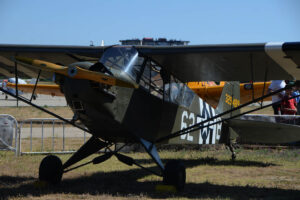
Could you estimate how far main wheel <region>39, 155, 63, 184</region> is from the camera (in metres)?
6.73

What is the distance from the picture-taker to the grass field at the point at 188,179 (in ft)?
19.9

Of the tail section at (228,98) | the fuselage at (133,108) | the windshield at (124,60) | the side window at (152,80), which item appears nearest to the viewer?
the fuselage at (133,108)

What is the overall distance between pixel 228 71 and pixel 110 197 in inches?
127

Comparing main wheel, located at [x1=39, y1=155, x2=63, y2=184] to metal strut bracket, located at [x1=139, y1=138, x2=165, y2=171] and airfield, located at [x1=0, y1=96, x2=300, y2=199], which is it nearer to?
airfield, located at [x1=0, y1=96, x2=300, y2=199]

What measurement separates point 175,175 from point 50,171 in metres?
2.01

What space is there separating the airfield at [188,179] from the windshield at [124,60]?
5.90 ft

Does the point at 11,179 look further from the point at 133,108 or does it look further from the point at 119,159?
the point at 133,108

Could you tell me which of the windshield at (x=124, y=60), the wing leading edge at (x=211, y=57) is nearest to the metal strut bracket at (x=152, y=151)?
the windshield at (x=124, y=60)

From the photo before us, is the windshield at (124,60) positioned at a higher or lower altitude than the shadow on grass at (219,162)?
higher

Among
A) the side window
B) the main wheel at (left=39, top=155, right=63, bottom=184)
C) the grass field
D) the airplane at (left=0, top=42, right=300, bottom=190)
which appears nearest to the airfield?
the grass field

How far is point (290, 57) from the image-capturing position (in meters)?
6.35

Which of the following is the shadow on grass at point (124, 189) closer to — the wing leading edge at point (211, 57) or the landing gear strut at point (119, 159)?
the landing gear strut at point (119, 159)

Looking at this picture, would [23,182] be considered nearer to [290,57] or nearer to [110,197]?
[110,197]

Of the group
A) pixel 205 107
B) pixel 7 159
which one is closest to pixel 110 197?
pixel 205 107
